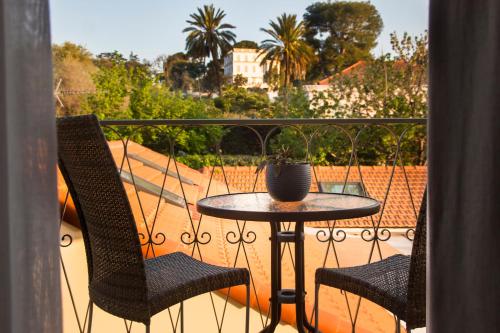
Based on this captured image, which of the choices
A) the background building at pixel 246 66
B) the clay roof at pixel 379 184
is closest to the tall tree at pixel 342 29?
the background building at pixel 246 66

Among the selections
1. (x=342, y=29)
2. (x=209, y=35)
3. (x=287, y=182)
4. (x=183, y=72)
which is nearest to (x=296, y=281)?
(x=287, y=182)

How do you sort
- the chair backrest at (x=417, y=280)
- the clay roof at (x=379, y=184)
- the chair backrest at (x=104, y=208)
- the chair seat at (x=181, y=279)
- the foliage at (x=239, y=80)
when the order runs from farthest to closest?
the foliage at (x=239, y=80) → the clay roof at (x=379, y=184) → the chair seat at (x=181, y=279) → the chair backrest at (x=104, y=208) → the chair backrest at (x=417, y=280)

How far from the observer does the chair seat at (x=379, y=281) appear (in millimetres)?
1667

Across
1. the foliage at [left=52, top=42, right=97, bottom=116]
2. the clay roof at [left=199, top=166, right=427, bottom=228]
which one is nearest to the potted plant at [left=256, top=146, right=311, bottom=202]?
the clay roof at [left=199, top=166, right=427, bottom=228]

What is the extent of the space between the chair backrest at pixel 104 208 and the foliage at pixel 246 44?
3202cm

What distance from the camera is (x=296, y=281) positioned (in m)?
2.08

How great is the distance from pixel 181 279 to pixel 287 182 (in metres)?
0.57

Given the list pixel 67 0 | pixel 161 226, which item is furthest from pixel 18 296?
pixel 67 0

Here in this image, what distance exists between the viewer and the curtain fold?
0.32 m

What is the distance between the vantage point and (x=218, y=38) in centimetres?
3331

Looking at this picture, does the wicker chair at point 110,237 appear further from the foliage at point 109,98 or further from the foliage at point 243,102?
the foliage at point 243,102

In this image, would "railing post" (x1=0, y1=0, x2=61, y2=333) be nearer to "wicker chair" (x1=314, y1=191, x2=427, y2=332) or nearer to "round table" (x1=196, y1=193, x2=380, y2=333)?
"wicker chair" (x1=314, y1=191, x2=427, y2=332)

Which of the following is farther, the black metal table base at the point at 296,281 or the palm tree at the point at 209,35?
the palm tree at the point at 209,35

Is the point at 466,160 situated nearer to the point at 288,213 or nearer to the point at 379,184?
the point at 288,213
